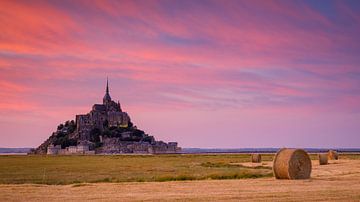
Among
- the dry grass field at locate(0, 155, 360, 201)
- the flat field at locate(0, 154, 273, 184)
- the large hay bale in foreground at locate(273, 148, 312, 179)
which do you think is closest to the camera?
the dry grass field at locate(0, 155, 360, 201)

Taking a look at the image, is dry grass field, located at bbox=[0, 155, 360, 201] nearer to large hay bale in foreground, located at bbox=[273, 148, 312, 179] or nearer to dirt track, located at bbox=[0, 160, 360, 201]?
dirt track, located at bbox=[0, 160, 360, 201]

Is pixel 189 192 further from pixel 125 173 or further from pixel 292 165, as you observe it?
pixel 125 173

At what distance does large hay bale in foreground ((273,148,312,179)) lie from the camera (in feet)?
87.9

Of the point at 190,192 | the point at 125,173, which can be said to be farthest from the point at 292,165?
the point at 125,173

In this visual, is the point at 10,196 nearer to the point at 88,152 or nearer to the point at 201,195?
the point at 201,195

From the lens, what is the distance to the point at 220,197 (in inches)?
707

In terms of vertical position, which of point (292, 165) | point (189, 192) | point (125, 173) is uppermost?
point (292, 165)

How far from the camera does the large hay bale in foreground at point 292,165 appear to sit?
2678 centimetres

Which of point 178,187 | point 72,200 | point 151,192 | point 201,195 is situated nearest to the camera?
point 72,200

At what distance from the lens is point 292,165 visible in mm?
26922

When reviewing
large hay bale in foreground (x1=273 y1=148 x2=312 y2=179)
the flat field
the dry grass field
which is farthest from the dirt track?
the flat field

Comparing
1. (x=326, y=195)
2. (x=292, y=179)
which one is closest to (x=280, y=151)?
(x=292, y=179)

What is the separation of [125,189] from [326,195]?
763cm

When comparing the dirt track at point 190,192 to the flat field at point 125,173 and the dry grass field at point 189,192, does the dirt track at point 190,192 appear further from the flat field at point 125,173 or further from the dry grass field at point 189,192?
the flat field at point 125,173
